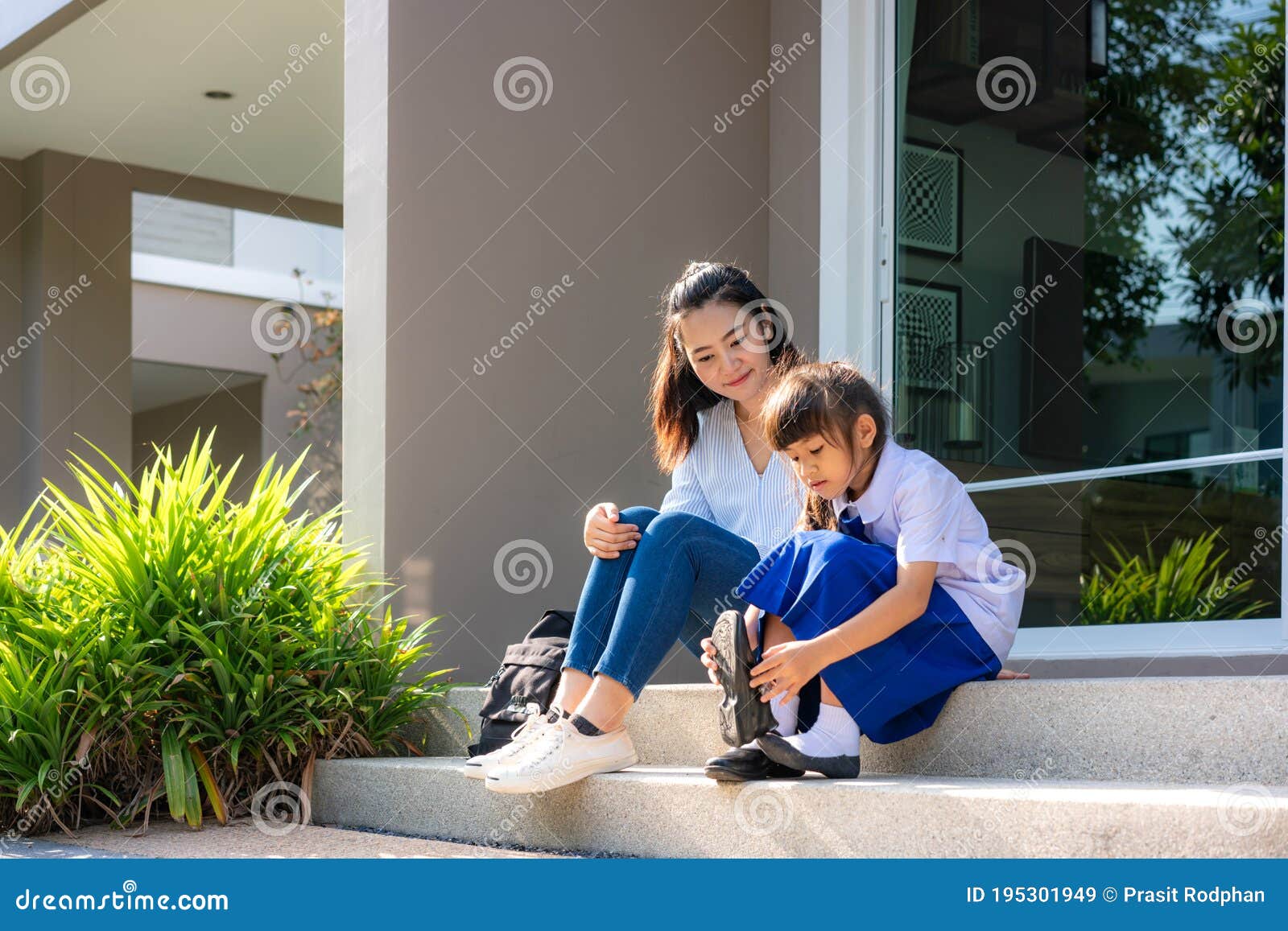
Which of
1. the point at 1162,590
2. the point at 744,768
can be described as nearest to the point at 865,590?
the point at 744,768

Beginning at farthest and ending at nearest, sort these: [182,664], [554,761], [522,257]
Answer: [522,257], [182,664], [554,761]

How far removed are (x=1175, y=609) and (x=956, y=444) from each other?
0.95m

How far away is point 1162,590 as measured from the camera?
13.2ft

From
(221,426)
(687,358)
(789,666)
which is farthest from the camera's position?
(221,426)

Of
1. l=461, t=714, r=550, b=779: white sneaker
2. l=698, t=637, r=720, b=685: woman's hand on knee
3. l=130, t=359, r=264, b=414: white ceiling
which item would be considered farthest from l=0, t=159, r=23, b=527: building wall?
l=698, t=637, r=720, b=685: woman's hand on knee

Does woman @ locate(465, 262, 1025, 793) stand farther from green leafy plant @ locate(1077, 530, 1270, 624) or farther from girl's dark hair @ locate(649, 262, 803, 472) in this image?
green leafy plant @ locate(1077, 530, 1270, 624)

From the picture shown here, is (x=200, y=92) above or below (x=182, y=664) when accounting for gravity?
above

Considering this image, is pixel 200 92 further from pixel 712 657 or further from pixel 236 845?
pixel 712 657

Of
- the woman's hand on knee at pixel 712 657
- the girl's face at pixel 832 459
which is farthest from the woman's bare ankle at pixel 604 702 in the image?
the girl's face at pixel 832 459

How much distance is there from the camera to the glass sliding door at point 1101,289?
3598 mm

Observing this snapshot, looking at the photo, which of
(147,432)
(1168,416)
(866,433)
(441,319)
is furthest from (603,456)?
(147,432)

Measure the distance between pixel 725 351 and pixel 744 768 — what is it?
2.75 ft
